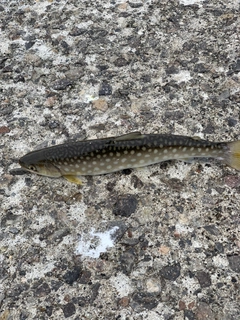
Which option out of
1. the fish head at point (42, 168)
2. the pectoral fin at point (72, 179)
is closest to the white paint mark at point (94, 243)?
the pectoral fin at point (72, 179)

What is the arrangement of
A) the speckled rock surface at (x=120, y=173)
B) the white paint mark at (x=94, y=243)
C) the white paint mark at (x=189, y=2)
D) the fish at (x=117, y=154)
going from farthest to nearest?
the white paint mark at (x=189, y=2)
the fish at (x=117, y=154)
the white paint mark at (x=94, y=243)
the speckled rock surface at (x=120, y=173)

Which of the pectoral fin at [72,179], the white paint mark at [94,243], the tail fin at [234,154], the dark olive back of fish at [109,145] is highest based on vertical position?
the dark olive back of fish at [109,145]

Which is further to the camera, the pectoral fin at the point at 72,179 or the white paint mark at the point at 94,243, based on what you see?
the pectoral fin at the point at 72,179

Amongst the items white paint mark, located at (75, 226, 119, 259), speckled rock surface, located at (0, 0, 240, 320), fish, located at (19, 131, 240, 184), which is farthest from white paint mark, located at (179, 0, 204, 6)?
white paint mark, located at (75, 226, 119, 259)

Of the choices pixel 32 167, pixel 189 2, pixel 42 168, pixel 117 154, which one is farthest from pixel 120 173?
pixel 189 2

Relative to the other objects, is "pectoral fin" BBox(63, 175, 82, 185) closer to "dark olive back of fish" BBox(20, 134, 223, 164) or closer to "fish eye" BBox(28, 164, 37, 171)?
"dark olive back of fish" BBox(20, 134, 223, 164)

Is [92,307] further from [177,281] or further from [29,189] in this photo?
[29,189]

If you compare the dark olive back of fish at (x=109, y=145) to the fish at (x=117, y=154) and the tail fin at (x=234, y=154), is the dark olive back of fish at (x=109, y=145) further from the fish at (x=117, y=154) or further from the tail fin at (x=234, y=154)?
the tail fin at (x=234, y=154)

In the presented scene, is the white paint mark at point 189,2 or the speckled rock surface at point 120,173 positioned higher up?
the white paint mark at point 189,2
